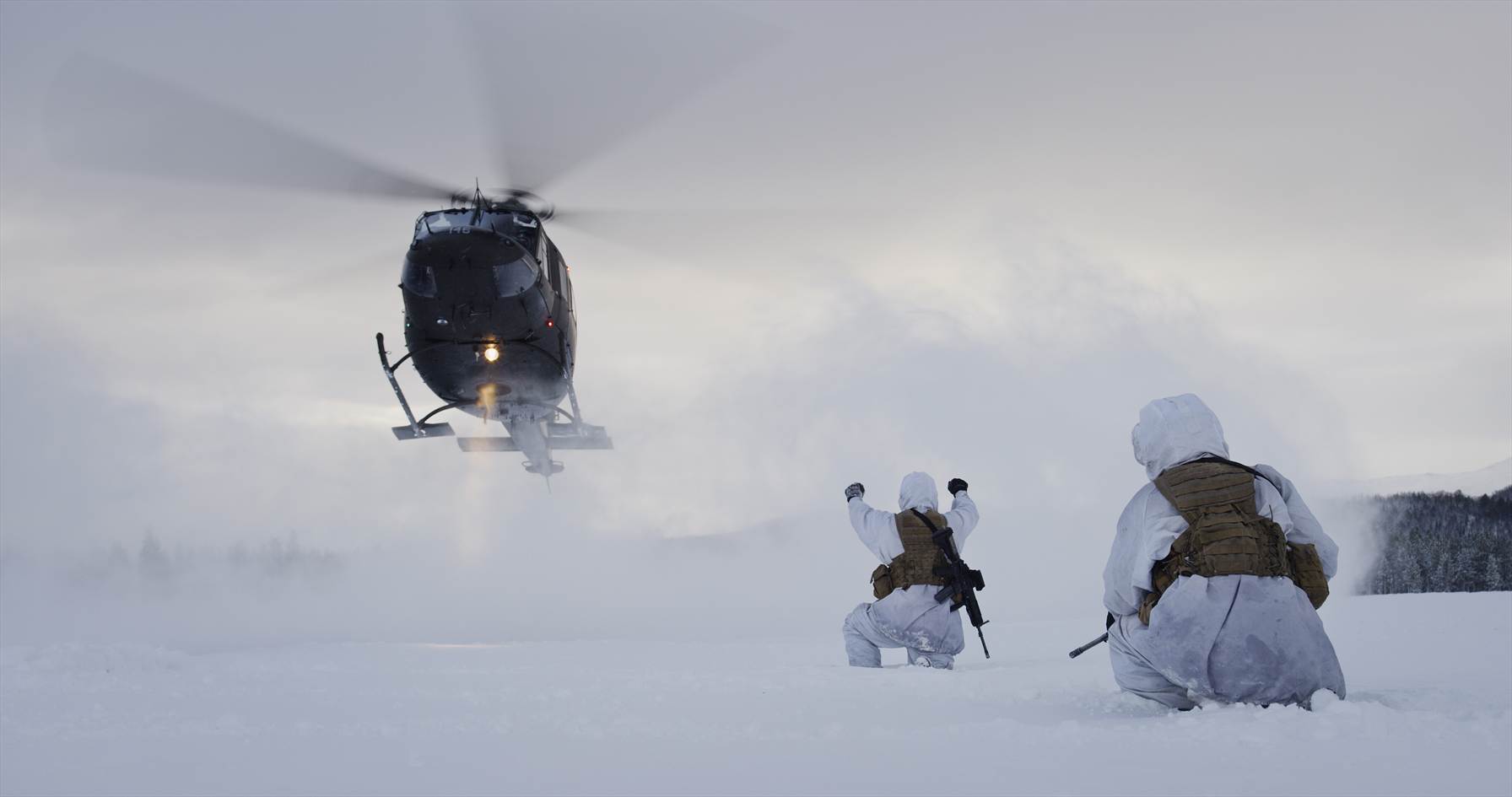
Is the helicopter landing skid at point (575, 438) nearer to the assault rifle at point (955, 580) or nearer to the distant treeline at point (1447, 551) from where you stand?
the assault rifle at point (955, 580)

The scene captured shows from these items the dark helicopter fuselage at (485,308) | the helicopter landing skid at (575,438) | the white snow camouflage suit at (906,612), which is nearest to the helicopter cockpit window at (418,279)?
the dark helicopter fuselage at (485,308)

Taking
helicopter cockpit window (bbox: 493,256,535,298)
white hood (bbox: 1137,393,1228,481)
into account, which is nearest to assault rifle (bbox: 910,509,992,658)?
white hood (bbox: 1137,393,1228,481)

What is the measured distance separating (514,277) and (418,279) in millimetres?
1302

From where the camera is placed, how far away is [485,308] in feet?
45.2

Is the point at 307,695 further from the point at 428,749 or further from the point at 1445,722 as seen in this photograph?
the point at 1445,722

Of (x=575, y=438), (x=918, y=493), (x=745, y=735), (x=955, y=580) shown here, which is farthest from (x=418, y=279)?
(x=745, y=735)

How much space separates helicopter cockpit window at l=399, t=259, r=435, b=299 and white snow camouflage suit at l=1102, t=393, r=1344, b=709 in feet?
36.1

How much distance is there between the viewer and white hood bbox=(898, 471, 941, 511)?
→ 30.7 ft

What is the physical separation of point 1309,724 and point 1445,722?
42cm

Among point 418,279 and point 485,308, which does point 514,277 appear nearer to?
point 485,308

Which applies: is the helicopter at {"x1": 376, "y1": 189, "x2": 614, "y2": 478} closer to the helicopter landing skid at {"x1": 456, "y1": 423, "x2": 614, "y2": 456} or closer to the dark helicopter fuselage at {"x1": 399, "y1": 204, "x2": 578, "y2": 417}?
the dark helicopter fuselage at {"x1": 399, "y1": 204, "x2": 578, "y2": 417}

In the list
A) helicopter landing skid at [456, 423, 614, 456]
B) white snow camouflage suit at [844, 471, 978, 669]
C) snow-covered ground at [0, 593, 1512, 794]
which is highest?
helicopter landing skid at [456, 423, 614, 456]

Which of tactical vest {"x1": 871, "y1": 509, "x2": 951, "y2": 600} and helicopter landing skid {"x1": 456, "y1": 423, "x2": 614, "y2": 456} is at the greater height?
helicopter landing skid {"x1": 456, "y1": 423, "x2": 614, "y2": 456}

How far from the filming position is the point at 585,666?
27.9 feet
